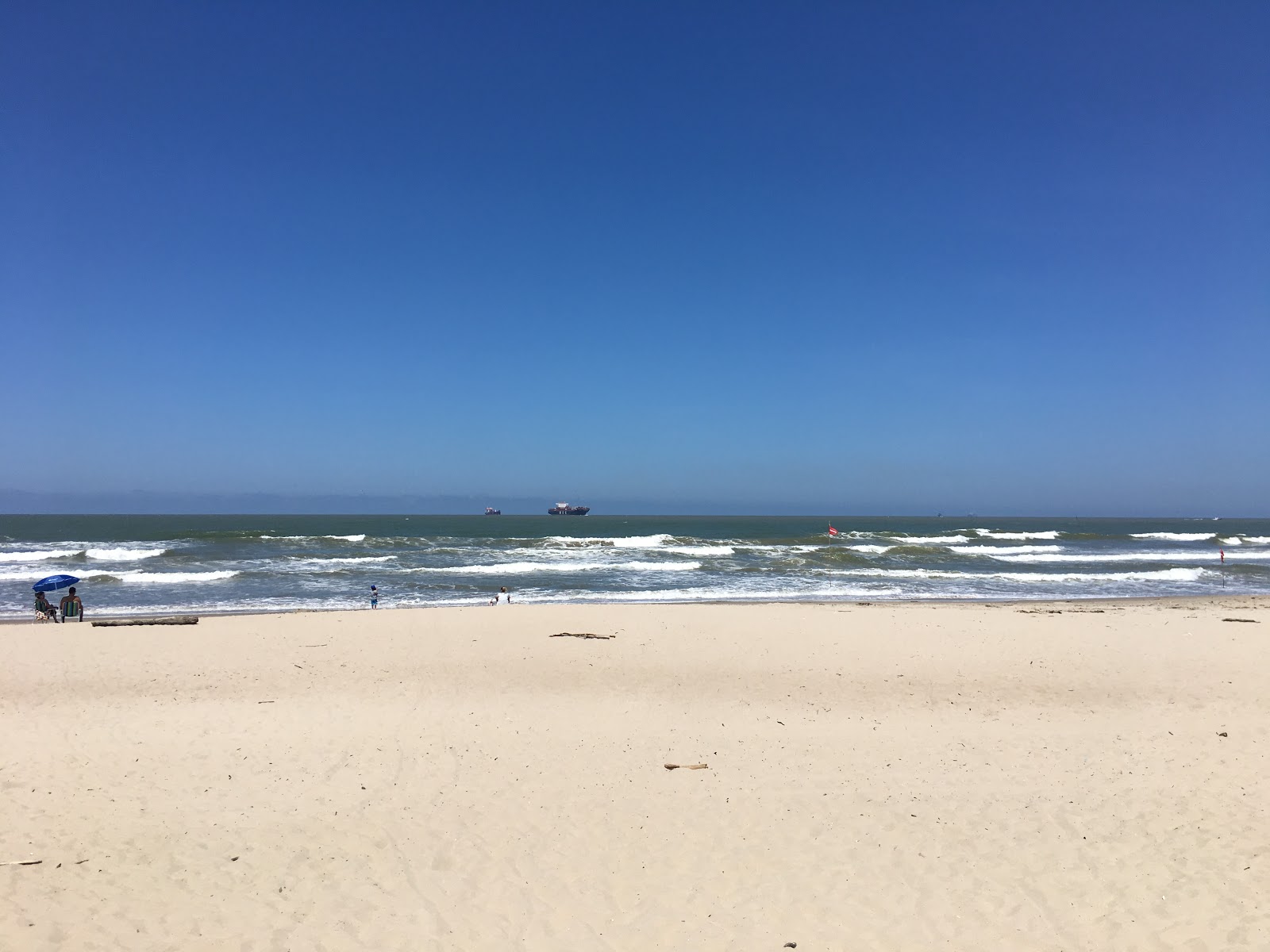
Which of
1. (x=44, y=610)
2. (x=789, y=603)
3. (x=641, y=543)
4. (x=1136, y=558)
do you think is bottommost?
(x=1136, y=558)

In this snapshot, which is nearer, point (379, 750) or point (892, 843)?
point (892, 843)

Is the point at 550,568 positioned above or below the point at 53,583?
below

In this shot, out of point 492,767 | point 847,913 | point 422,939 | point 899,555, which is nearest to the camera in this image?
point 422,939

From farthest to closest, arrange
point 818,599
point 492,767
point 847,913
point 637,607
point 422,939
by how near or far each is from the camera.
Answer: point 818,599 → point 637,607 → point 492,767 → point 847,913 → point 422,939

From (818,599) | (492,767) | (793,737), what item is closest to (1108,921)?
(793,737)

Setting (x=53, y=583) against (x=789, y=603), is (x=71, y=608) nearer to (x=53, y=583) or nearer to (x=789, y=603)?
(x=53, y=583)

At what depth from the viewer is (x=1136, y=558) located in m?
41.0

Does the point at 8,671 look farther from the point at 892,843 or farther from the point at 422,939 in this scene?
the point at 892,843

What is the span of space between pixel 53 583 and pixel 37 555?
2578 centimetres

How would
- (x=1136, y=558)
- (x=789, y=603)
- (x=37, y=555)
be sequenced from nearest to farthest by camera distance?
1. (x=789, y=603)
2. (x=37, y=555)
3. (x=1136, y=558)

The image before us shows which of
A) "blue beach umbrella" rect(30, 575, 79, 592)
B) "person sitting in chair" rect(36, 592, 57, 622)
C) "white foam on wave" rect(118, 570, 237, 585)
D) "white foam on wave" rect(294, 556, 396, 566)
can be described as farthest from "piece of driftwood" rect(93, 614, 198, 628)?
"white foam on wave" rect(294, 556, 396, 566)

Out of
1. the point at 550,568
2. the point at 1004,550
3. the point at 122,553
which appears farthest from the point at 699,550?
the point at 122,553

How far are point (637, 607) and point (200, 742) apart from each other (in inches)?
476

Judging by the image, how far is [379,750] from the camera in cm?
774
